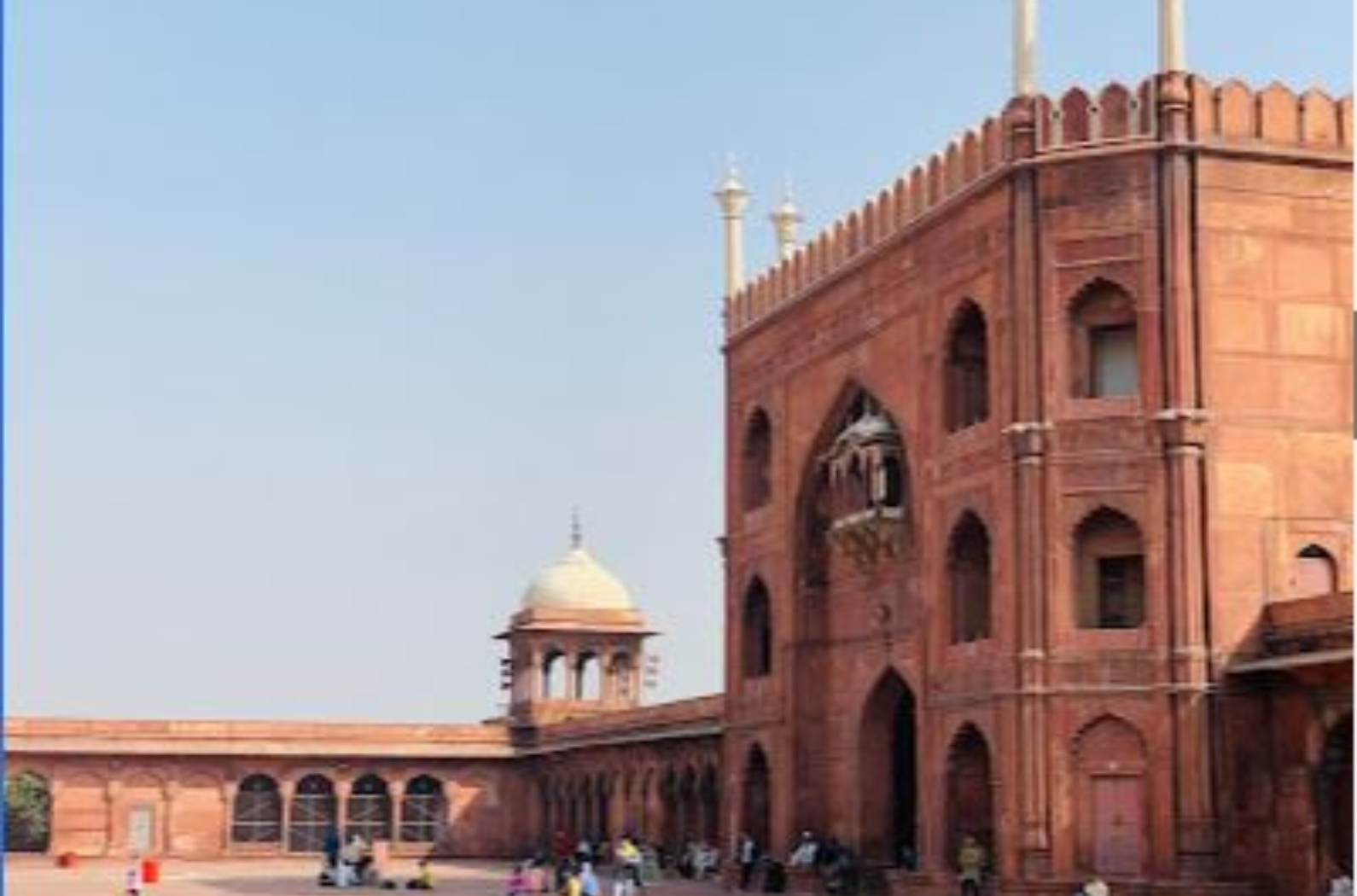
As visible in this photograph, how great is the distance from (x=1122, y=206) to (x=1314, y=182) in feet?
6.91

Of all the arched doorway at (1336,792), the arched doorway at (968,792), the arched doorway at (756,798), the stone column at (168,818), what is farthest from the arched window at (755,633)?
the stone column at (168,818)

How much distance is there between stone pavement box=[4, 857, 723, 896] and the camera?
99.5 ft

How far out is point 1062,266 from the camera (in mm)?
23453

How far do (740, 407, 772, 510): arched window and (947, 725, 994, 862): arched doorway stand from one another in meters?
7.48

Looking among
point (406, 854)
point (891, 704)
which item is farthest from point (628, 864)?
point (406, 854)

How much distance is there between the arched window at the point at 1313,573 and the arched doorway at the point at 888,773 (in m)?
5.74

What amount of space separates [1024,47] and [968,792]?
8.15m

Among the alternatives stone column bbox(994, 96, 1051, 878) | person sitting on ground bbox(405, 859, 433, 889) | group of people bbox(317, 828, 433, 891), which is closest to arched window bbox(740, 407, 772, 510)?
person sitting on ground bbox(405, 859, 433, 889)

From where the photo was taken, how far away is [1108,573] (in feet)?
77.4

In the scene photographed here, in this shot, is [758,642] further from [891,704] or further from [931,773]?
[931,773]

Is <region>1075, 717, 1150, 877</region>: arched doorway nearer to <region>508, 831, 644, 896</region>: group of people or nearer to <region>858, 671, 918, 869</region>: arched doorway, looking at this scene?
<region>858, 671, 918, 869</region>: arched doorway

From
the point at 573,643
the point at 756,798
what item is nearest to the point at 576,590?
the point at 573,643

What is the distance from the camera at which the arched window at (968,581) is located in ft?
82.8

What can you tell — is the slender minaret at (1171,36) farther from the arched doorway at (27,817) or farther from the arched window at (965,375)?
the arched doorway at (27,817)
